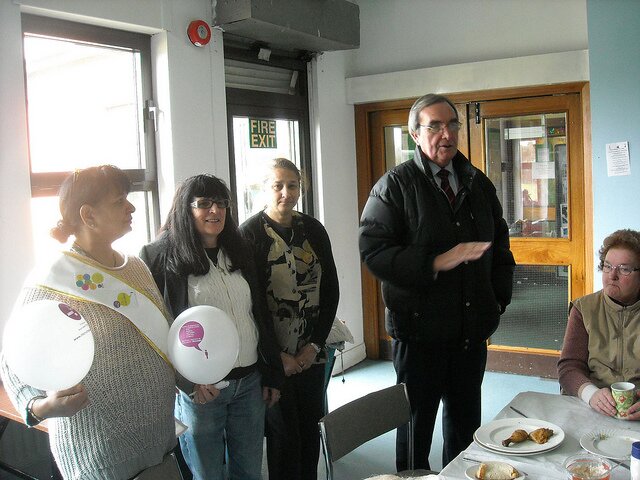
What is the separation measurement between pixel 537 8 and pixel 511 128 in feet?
2.55

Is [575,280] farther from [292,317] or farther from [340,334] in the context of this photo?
[292,317]

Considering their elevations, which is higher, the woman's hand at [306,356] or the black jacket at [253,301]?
the black jacket at [253,301]

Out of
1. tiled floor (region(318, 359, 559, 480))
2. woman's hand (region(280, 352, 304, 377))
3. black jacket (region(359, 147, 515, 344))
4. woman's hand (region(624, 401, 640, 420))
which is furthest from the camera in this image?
tiled floor (region(318, 359, 559, 480))

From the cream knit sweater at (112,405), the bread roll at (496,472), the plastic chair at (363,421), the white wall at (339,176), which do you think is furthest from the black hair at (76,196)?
the white wall at (339,176)

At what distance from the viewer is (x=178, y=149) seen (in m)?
3.37

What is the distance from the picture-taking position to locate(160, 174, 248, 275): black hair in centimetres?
213

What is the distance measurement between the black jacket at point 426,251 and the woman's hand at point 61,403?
3.60 feet

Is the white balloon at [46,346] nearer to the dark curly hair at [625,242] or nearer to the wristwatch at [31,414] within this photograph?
the wristwatch at [31,414]

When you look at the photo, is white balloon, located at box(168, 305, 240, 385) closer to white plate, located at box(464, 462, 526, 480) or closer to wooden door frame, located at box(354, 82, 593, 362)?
white plate, located at box(464, 462, 526, 480)

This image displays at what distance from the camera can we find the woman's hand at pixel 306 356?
8.08ft

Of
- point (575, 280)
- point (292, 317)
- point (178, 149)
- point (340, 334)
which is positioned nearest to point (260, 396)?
point (292, 317)

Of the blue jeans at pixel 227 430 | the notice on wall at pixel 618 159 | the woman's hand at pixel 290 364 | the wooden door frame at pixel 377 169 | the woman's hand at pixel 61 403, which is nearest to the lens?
the woman's hand at pixel 61 403

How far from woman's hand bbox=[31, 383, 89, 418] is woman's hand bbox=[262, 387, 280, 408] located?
→ 33.9 inches

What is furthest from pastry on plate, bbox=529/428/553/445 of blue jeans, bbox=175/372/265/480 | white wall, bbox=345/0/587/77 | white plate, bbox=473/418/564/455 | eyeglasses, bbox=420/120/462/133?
white wall, bbox=345/0/587/77
